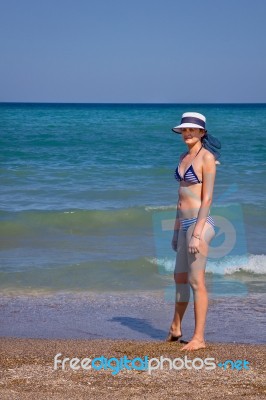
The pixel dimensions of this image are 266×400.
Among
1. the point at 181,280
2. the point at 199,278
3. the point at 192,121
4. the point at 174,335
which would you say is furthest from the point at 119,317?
the point at 192,121

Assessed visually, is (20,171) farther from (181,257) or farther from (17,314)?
(181,257)

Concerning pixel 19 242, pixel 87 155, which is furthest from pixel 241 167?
pixel 19 242

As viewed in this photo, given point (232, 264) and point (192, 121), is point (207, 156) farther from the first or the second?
point (232, 264)

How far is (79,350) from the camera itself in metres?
5.37

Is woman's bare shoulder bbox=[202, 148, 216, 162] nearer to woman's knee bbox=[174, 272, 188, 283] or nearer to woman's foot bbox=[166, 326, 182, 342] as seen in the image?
woman's knee bbox=[174, 272, 188, 283]

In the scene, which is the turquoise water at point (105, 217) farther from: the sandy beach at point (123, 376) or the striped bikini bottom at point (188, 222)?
the striped bikini bottom at point (188, 222)

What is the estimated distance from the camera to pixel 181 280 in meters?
5.49

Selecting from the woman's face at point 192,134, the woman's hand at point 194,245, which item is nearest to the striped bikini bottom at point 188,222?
the woman's hand at point 194,245

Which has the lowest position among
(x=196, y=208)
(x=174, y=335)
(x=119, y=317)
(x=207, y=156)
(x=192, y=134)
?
(x=119, y=317)

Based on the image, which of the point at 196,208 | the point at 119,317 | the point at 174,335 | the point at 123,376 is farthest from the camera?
the point at 119,317

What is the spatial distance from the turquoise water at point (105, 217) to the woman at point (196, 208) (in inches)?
104

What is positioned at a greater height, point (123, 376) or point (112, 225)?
point (123, 376)

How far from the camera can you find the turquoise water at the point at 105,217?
854cm

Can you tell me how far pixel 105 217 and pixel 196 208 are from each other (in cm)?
681
